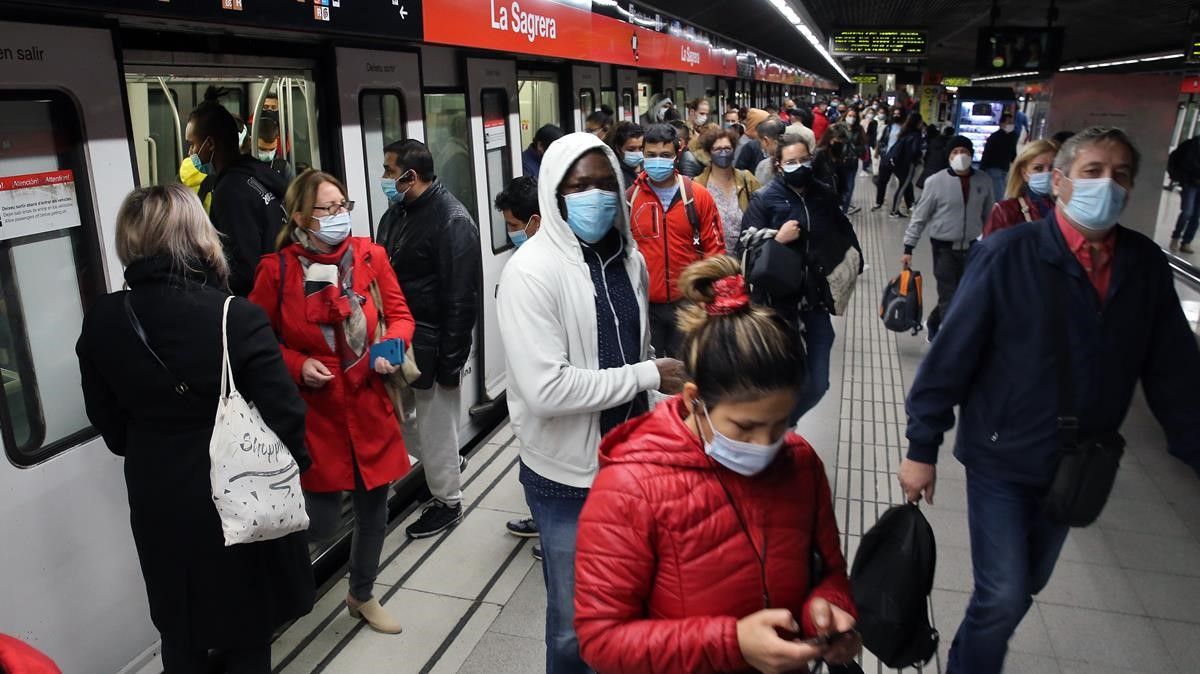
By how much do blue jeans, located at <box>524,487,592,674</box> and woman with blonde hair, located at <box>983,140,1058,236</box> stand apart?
2850 millimetres

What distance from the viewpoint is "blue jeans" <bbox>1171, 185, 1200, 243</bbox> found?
34.8ft

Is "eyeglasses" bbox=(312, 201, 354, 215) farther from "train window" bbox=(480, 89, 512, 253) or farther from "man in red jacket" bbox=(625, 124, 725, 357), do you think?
"train window" bbox=(480, 89, 512, 253)

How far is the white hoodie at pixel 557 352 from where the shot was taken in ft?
6.49

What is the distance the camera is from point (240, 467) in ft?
6.77

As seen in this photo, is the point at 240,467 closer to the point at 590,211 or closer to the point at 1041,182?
the point at 590,211

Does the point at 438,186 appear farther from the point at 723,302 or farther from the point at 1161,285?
the point at 1161,285

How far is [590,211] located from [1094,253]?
1319 millimetres

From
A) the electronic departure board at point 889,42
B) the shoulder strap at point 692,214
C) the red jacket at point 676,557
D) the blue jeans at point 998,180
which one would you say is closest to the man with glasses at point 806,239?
the shoulder strap at point 692,214

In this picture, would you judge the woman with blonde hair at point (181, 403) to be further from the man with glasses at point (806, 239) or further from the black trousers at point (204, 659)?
the man with glasses at point (806, 239)

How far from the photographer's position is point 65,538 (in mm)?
2404

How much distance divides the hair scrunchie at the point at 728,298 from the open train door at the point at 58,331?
6.26 ft

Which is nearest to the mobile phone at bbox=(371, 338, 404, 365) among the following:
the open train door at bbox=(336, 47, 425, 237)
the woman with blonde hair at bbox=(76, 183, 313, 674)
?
the woman with blonde hair at bbox=(76, 183, 313, 674)

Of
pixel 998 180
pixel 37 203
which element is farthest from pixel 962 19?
pixel 37 203

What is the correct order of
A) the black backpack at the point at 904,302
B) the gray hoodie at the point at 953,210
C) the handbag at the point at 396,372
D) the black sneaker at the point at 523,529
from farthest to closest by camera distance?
the gray hoodie at the point at 953,210 < the black backpack at the point at 904,302 < the black sneaker at the point at 523,529 < the handbag at the point at 396,372
